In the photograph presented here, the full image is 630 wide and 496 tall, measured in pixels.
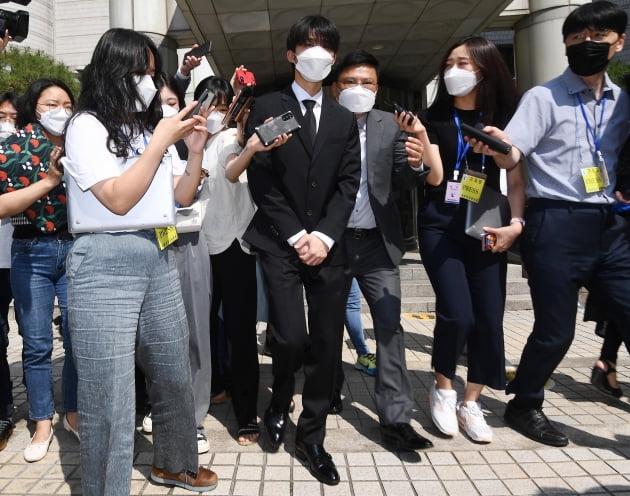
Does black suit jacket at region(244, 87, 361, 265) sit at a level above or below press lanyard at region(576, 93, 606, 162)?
below

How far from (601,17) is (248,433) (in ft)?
9.83

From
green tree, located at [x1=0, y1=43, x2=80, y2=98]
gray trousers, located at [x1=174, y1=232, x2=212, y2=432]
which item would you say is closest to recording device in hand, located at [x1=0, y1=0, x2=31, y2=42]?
gray trousers, located at [x1=174, y1=232, x2=212, y2=432]

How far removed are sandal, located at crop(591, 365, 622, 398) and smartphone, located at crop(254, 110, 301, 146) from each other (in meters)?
2.92

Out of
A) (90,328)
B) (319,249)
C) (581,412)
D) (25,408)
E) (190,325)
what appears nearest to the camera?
(90,328)

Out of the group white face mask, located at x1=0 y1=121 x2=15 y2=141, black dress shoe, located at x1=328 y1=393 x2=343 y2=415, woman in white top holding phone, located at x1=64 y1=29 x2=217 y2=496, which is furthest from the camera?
black dress shoe, located at x1=328 y1=393 x2=343 y2=415

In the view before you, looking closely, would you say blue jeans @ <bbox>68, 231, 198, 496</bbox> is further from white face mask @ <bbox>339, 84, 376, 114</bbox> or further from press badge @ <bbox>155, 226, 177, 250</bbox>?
white face mask @ <bbox>339, 84, 376, 114</bbox>

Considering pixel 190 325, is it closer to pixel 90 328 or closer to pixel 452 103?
pixel 90 328

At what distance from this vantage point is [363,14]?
7.93m

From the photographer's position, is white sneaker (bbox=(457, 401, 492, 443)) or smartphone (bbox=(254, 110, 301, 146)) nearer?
smartphone (bbox=(254, 110, 301, 146))

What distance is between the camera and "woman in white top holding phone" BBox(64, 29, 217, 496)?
5.95 ft

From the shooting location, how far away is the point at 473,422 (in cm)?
290

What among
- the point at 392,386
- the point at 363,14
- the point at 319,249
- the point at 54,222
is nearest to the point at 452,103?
the point at 319,249

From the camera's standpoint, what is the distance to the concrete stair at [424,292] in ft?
23.0

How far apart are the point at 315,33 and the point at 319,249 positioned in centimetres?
114
